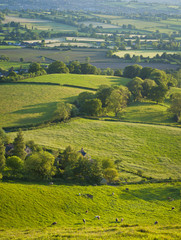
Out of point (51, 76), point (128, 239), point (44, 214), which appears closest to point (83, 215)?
point (44, 214)

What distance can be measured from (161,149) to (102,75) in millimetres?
80285

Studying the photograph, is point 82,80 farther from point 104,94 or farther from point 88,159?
point 88,159

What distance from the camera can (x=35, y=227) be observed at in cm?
4041

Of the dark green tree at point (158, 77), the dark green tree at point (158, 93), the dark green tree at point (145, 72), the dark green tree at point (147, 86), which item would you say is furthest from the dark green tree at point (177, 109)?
the dark green tree at point (145, 72)

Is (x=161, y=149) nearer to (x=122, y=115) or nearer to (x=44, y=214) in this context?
(x=122, y=115)

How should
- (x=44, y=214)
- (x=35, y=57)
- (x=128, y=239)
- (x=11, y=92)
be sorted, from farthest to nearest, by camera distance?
(x=35, y=57) → (x=11, y=92) → (x=44, y=214) → (x=128, y=239)

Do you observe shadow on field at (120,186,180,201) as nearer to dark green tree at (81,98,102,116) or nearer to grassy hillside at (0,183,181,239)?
grassy hillside at (0,183,181,239)

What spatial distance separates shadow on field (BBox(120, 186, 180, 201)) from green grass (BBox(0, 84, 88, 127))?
43443mm

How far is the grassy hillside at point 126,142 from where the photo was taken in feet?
217

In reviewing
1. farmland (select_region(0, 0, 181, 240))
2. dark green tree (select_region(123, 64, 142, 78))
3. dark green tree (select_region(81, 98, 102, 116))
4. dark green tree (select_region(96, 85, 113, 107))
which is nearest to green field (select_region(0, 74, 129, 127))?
farmland (select_region(0, 0, 181, 240))

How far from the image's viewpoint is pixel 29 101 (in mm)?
105500

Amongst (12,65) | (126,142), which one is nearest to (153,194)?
(126,142)

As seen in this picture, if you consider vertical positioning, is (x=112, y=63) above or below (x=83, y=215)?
above

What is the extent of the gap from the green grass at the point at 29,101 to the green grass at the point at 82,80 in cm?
647
